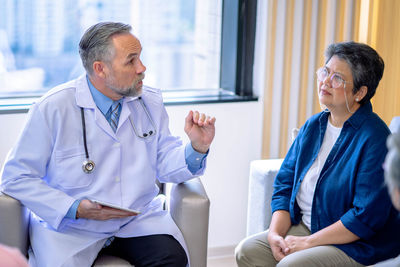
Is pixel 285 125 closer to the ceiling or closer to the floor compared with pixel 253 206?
closer to the ceiling

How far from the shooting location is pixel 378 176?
94.2 inches

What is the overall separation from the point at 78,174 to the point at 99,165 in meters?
0.10

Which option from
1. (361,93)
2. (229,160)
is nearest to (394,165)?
(361,93)

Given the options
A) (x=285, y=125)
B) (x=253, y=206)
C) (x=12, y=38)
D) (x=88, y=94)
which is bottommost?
(x=253, y=206)

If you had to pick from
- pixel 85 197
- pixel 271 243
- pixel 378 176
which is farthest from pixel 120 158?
pixel 378 176

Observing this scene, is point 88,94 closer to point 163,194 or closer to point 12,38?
point 163,194

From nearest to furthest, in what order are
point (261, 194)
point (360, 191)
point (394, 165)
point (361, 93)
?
point (394, 165) → point (360, 191) → point (361, 93) → point (261, 194)

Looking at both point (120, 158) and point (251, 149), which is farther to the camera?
point (251, 149)

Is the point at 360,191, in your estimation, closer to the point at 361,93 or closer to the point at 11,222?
the point at 361,93

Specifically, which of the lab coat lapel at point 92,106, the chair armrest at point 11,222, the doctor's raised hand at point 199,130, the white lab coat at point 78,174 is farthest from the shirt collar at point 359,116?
the chair armrest at point 11,222

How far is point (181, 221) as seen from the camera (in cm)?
262

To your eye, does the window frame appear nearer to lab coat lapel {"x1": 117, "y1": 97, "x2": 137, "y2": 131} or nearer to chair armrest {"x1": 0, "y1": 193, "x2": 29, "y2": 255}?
lab coat lapel {"x1": 117, "y1": 97, "x2": 137, "y2": 131}

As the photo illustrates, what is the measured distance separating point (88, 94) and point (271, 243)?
1.00 m

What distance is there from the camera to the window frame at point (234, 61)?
11.7ft
